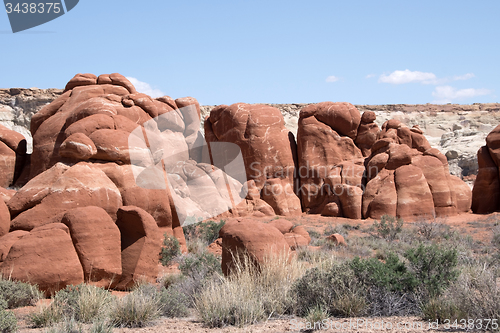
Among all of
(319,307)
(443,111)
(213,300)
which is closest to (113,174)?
(213,300)

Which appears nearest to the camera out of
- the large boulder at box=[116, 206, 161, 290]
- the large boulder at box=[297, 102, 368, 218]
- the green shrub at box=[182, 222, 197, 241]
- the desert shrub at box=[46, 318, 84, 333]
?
the desert shrub at box=[46, 318, 84, 333]

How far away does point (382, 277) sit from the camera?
636 centimetres

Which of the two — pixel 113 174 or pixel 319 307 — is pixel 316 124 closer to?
pixel 113 174

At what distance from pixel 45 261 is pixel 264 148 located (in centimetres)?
1911

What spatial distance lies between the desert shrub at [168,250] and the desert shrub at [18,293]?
383cm

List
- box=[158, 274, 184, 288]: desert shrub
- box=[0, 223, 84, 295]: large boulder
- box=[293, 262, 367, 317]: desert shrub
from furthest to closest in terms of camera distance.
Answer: box=[158, 274, 184, 288]: desert shrub → box=[0, 223, 84, 295]: large boulder → box=[293, 262, 367, 317]: desert shrub

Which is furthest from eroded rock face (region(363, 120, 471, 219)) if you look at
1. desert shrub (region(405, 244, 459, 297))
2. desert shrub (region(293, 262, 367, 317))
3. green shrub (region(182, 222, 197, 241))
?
desert shrub (region(293, 262, 367, 317))

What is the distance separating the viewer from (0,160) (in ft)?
57.3

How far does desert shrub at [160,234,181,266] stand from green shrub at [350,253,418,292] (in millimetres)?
5298

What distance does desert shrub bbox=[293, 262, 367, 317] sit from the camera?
6.03 metres

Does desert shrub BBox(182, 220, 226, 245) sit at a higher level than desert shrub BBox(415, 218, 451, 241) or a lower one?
higher

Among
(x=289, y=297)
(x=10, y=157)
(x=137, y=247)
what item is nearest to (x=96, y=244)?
(x=137, y=247)

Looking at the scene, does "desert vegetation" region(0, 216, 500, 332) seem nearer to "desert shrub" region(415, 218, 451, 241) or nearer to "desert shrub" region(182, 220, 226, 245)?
"desert shrub" region(182, 220, 226, 245)

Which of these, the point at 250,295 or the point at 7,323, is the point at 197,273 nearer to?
the point at 250,295
